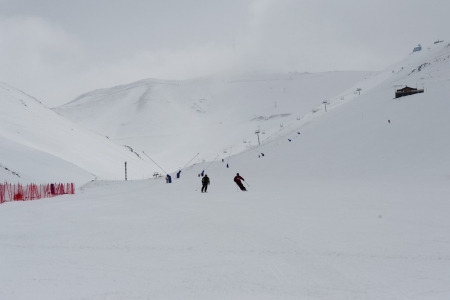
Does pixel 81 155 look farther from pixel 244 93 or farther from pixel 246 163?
pixel 244 93

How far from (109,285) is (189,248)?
2.84 meters

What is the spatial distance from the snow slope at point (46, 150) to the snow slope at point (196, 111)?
90.4ft

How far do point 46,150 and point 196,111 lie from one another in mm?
112355

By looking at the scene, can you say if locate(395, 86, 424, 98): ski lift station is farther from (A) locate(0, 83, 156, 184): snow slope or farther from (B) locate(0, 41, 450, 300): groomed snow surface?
(A) locate(0, 83, 156, 184): snow slope

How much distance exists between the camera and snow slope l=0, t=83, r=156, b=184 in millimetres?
39531

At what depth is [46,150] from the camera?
165 ft

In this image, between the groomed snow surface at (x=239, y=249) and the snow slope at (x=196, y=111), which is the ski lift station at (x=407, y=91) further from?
the snow slope at (x=196, y=111)

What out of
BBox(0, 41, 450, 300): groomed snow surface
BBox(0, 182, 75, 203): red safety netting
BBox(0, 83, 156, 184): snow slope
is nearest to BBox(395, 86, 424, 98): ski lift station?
BBox(0, 41, 450, 300): groomed snow surface

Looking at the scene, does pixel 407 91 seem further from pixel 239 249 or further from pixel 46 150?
pixel 239 249

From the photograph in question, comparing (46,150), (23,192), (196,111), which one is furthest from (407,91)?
(196,111)

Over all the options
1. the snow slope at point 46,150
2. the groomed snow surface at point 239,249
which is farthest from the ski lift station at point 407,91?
the snow slope at point 46,150

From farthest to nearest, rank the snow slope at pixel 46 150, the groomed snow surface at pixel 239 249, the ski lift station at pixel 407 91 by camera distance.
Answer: the ski lift station at pixel 407 91 → the snow slope at pixel 46 150 → the groomed snow surface at pixel 239 249

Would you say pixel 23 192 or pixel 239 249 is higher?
pixel 23 192

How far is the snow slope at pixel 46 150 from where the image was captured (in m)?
39.5
